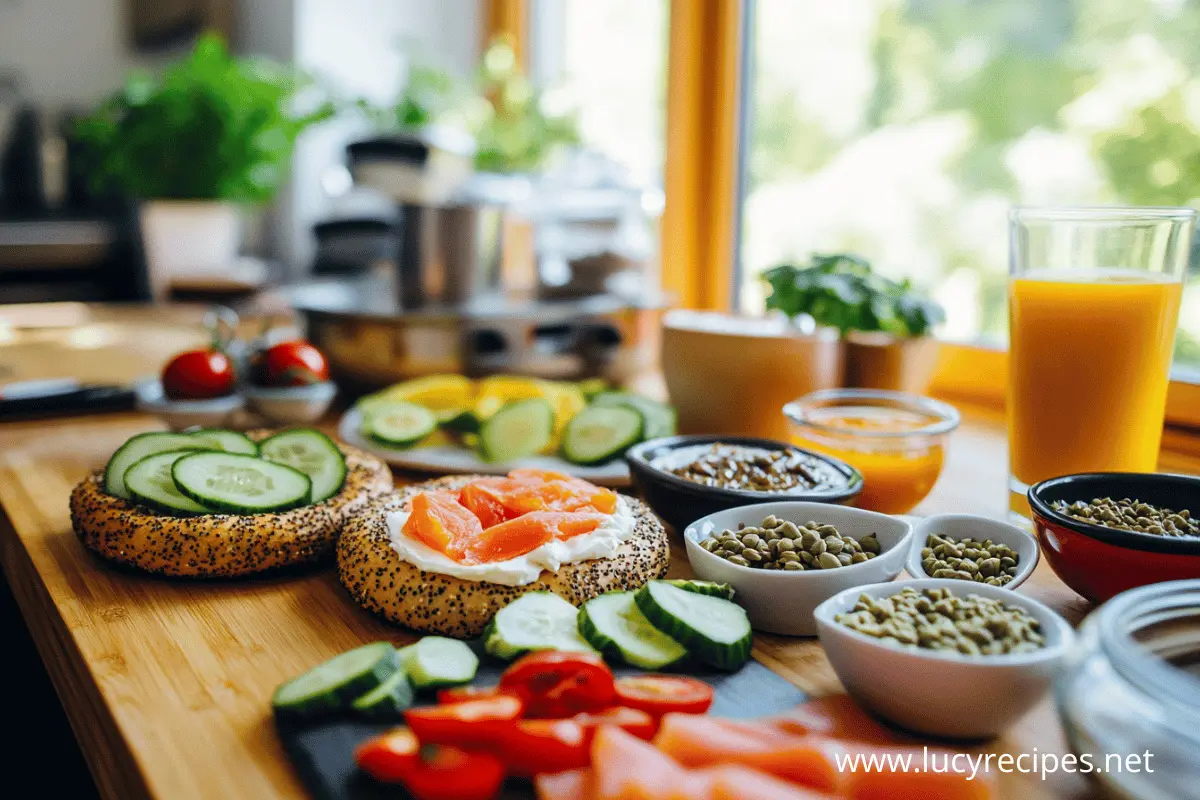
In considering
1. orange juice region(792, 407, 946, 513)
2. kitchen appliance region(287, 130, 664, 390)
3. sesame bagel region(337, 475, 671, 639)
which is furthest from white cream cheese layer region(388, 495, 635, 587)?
kitchen appliance region(287, 130, 664, 390)

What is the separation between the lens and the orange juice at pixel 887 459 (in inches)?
48.0

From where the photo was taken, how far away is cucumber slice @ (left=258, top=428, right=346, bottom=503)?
1177 mm

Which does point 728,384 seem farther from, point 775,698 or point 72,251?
point 72,251

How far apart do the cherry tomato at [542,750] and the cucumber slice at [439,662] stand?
4.5 inches

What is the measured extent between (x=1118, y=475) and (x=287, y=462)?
3.11 feet

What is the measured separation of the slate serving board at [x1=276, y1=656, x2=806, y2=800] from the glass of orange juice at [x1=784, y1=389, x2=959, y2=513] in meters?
0.43

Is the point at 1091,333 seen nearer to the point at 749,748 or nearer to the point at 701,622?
the point at 701,622

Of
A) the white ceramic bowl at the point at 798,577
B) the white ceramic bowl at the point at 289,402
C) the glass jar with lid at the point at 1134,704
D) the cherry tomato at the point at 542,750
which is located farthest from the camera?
the white ceramic bowl at the point at 289,402

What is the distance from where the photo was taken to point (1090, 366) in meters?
1.14

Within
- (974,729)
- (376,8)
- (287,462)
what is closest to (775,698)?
(974,729)

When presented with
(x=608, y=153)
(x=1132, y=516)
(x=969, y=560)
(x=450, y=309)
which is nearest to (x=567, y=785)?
(x=969, y=560)

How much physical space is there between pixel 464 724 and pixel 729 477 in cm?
54

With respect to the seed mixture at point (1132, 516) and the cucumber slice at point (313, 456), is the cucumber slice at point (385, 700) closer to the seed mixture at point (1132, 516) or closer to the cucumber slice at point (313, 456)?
the cucumber slice at point (313, 456)

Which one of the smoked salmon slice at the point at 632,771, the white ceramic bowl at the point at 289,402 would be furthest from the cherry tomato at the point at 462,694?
the white ceramic bowl at the point at 289,402
